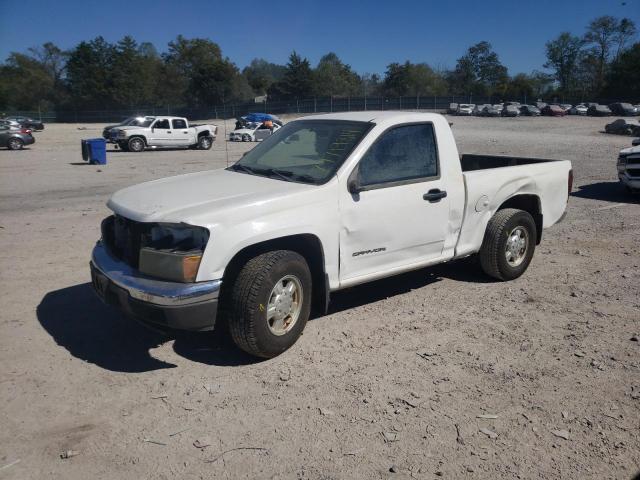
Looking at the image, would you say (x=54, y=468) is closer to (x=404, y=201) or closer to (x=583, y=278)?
(x=404, y=201)

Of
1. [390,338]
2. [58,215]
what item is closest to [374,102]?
[58,215]

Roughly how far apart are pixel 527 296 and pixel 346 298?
1.86 m

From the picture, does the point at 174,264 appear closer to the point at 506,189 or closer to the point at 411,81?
the point at 506,189

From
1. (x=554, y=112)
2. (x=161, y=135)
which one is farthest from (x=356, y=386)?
(x=554, y=112)

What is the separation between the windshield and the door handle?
81cm

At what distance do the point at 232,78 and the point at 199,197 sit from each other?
9194cm

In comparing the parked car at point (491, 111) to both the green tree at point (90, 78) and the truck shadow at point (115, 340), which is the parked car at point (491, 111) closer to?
the green tree at point (90, 78)

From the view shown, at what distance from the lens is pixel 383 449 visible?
10.4 feet

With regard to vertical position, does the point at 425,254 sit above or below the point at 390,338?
above

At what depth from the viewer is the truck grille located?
3995 millimetres

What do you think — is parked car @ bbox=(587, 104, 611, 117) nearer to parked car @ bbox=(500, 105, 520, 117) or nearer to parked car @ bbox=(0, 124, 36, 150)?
parked car @ bbox=(500, 105, 520, 117)

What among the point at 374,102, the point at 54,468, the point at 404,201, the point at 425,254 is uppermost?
the point at 374,102

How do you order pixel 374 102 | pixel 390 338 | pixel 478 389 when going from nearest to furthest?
pixel 478 389 → pixel 390 338 → pixel 374 102

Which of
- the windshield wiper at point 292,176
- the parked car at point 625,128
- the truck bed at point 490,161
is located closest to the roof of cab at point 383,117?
the windshield wiper at point 292,176
